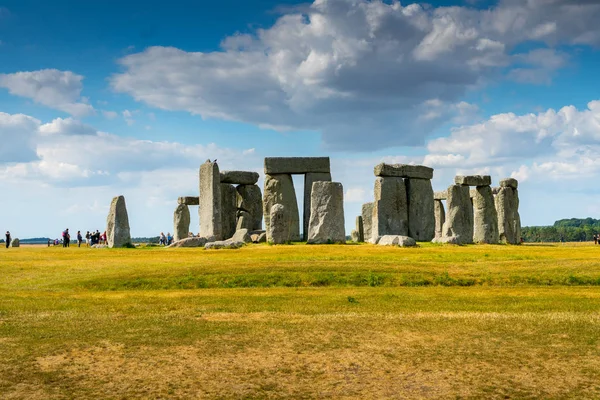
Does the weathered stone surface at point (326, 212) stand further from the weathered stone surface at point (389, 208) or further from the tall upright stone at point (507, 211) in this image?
→ the tall upright stone at point (507, 211)

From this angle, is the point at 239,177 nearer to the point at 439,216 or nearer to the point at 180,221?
the point at 180,221

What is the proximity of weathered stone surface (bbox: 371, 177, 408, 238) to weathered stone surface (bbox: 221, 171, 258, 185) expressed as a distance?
900 centimetres

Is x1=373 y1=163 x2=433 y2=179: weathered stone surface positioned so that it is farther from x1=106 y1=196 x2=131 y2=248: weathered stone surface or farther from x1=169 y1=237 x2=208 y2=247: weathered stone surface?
x1=106 y1=196 x2=131 y2=248: weathered stone surface

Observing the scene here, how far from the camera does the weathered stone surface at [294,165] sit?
35500 millimetres

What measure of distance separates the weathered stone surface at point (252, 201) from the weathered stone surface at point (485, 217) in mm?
13210

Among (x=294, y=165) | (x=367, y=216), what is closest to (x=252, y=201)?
(x=294, y=165)

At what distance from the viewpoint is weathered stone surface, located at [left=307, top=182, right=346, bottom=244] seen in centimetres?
3181

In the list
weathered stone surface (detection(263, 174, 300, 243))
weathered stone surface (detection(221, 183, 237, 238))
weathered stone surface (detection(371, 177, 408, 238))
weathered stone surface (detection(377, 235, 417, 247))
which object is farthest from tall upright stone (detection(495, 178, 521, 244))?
weathered stone surface (detection(221, 183, 237, 238))

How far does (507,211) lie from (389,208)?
27.6 ft

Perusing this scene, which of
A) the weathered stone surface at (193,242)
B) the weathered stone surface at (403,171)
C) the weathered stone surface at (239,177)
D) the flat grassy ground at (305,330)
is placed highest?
the weathered stone surface at (239,177)

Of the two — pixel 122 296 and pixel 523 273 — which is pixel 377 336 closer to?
pixel 122 296

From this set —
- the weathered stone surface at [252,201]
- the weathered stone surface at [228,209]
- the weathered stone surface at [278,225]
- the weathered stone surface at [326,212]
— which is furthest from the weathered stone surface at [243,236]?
the weathered stone surface at [326,212]

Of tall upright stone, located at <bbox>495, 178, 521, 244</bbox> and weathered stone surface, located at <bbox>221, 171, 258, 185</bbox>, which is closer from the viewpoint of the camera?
tall upright stone, located at <bbox>495, 178, 521, 244</bbox>

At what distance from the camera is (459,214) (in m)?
35.2
